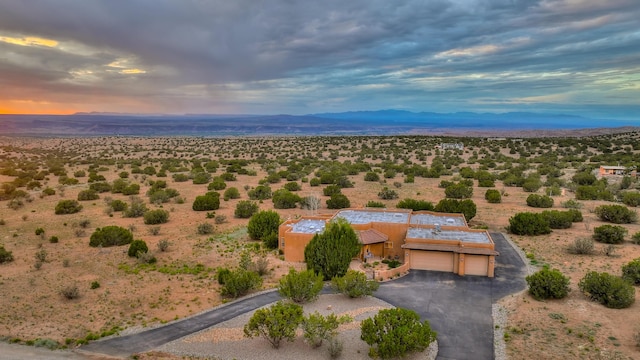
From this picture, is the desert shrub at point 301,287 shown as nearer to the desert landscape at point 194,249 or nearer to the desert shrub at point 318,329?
the desert landscape at point 194,249

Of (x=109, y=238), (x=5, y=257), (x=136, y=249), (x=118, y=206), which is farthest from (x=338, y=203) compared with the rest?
(x=5, y=257)

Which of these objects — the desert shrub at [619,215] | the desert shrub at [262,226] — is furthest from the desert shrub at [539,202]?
the desert shrub at [262,226]

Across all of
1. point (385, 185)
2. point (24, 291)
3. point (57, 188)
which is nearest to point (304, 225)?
point (24, 291)

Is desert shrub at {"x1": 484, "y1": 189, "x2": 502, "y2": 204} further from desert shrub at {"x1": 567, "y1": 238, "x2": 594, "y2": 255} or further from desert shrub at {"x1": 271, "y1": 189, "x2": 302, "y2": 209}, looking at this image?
desert shrub at {"x1": 271, "y1": 189, "x2": 302, "y2": 209}

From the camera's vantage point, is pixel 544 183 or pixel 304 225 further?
pixel 544 183

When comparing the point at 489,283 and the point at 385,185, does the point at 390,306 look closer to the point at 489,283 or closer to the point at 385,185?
the point at 489,283

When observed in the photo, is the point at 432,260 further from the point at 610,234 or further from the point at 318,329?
the point at 610,234

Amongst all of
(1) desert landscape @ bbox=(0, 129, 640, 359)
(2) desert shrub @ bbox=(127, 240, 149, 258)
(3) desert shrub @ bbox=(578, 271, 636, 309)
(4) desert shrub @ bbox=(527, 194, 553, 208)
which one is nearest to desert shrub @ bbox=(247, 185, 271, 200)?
(1) desert landscape @ bbox=(0, 129, 640, 359)
